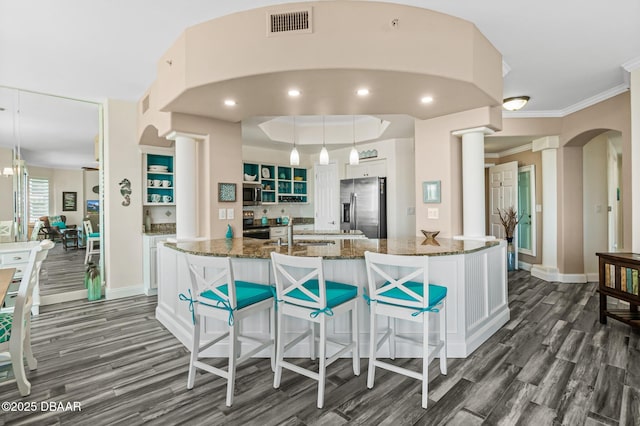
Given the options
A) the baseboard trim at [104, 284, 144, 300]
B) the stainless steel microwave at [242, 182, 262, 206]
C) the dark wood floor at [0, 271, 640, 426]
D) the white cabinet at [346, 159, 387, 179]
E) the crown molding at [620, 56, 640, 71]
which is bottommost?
the dark wood floor at [0, 271, 640, 426]

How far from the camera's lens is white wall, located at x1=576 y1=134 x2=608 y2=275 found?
5.18m

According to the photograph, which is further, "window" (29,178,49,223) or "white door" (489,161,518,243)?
"white door" (489,161,518,243)

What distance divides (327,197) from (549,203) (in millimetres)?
4016

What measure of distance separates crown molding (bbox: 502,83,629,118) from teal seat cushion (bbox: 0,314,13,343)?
253 inches

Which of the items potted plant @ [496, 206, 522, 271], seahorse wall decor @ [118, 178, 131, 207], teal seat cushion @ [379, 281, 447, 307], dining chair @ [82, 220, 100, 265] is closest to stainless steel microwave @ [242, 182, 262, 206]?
seahorse wall decor @ [118, 178, 131, 207]

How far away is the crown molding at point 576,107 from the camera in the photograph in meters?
4.02

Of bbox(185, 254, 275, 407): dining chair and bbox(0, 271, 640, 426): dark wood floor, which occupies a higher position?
bbox(185, 254, 275, 407): dining chair

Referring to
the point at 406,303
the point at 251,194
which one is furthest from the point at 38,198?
the point at 406,303

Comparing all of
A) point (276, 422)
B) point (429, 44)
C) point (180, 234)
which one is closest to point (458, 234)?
point (429, 44)

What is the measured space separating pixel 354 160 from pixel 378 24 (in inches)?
92.6

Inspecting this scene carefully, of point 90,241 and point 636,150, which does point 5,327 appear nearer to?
point 90,241

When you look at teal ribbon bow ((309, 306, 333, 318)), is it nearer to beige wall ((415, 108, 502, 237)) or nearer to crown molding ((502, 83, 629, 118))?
beige wall ((415, 108, 502, 237))

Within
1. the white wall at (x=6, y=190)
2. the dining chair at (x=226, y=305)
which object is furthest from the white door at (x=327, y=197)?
the white wall at (x=6, y=190)

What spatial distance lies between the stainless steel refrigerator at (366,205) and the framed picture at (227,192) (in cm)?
290
